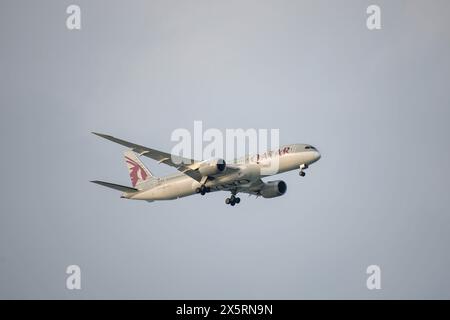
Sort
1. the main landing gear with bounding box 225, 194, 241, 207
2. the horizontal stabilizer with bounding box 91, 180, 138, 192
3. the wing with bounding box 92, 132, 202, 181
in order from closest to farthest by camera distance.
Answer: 1. the wing with bounding box 92, 132, 202, 181
2. the horizontal stabilizer with bounding box 91, 180, 138, 192
3. the main landing gear with bounding box 225, 194, 241, 207

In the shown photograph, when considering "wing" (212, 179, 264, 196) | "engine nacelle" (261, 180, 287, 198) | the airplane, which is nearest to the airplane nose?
the airplane

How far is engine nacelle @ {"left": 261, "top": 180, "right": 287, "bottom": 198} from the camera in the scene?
7512 centimetres

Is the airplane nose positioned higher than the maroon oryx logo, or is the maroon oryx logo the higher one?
the maroon oryx logo

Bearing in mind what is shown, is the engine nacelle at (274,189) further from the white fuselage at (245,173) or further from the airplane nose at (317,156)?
the airplane nose at (317,156)

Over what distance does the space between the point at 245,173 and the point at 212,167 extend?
294 centimetres

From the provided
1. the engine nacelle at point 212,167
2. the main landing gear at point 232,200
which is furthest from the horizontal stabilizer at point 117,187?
the main landing gear at point 232,200

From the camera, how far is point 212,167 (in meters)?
68.4

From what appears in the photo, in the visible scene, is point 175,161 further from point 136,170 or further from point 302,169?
point 136,170

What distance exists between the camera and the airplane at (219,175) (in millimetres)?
67312

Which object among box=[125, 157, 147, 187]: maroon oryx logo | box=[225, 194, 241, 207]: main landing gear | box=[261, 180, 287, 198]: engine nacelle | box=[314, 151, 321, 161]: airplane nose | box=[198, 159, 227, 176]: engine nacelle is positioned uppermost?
box=[125, 157, 147, 187]: maroon oryx logo

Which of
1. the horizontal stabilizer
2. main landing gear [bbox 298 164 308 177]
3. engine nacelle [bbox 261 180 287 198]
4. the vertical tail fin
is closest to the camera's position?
main landing gear [bbox 298 164 308 177]

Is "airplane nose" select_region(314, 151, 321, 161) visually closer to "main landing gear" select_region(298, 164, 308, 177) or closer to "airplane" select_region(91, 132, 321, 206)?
"airplane" select_region(91, 132, 321, 206)
